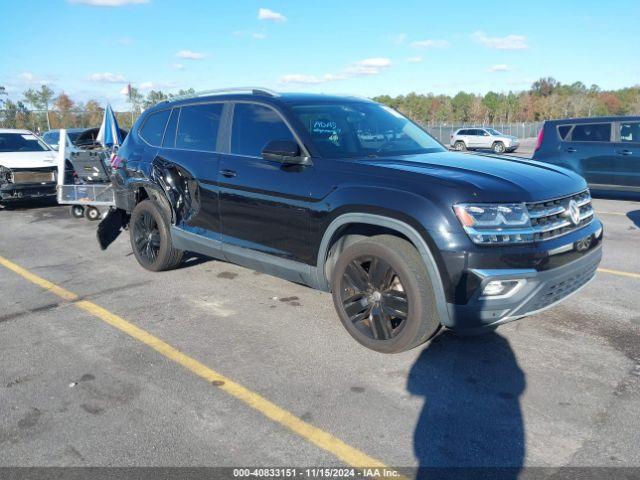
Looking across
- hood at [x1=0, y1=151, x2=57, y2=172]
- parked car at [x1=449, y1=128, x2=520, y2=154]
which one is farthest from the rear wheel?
hood at [x1=0, y1=151, x2=57, y2=172]

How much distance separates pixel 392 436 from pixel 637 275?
4173 mm

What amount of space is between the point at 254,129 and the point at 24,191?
26.9ft

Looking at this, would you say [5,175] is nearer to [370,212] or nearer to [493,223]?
[370,212]

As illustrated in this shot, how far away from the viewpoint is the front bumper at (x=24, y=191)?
35.3 feet

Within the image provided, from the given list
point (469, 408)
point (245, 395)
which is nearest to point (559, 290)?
point (469, 408)

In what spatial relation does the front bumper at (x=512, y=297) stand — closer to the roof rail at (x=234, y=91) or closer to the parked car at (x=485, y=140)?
the roof rail at (x=234, y=91)

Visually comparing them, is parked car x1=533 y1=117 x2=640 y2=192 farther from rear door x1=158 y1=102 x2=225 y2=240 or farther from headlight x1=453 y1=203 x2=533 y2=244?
headlight x1=453 y1=203 x2=533 y2=244

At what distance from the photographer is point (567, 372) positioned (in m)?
3.59

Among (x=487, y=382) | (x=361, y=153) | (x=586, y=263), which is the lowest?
(x=487, y=382)

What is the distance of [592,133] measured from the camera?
1131 centimetres

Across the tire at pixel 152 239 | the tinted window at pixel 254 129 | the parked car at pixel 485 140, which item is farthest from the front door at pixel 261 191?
the parked car at pixel 485 140

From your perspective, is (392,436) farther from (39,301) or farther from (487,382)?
(39,301)

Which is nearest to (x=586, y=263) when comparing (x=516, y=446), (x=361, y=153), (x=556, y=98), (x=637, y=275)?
(x=516, y=446)

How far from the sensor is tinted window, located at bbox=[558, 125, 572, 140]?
38.0 feet
